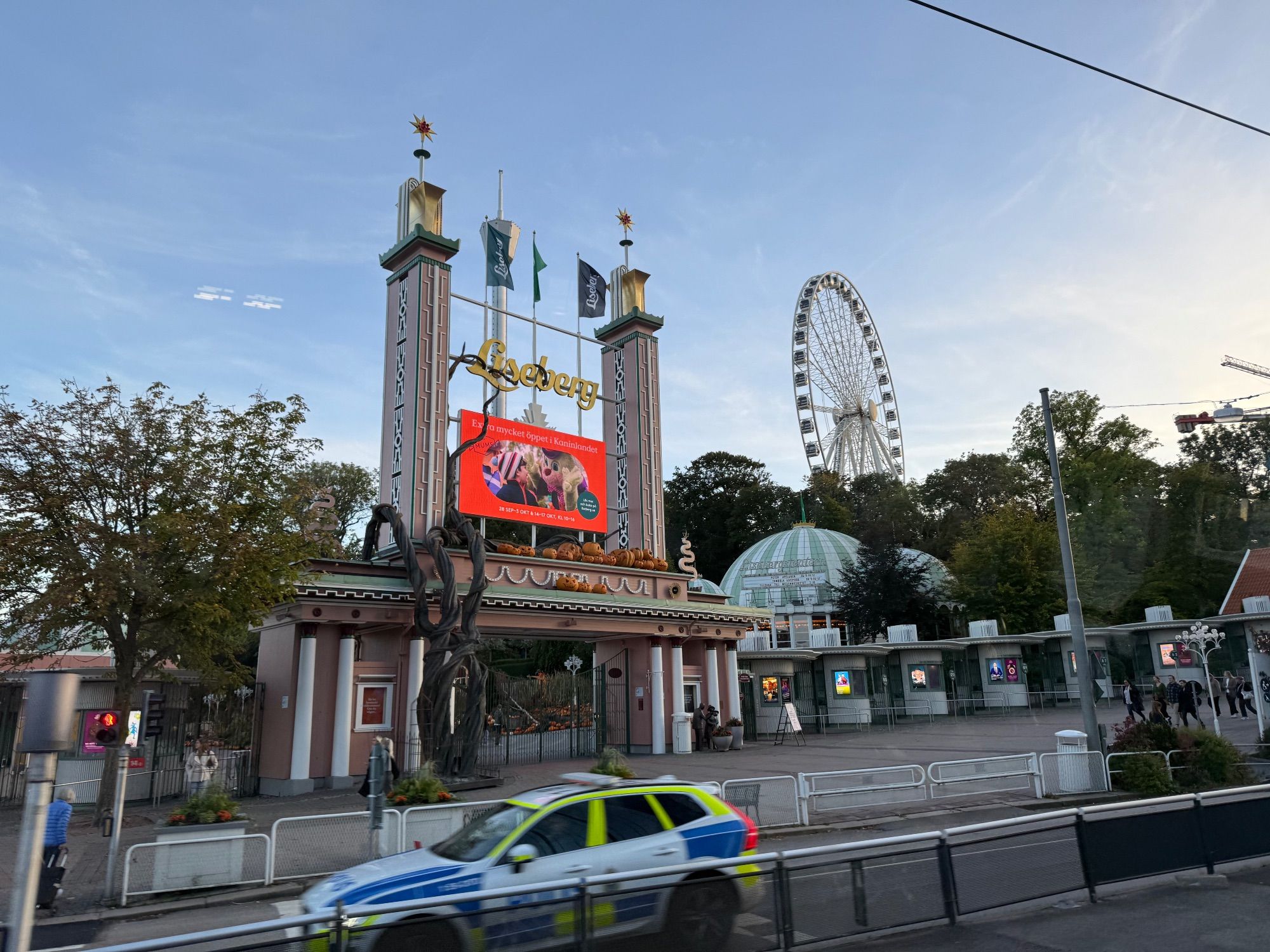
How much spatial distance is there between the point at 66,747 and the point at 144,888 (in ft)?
22.9

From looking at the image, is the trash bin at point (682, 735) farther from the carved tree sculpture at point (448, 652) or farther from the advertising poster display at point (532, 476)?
the carved tree sculpture at point (448, 652)

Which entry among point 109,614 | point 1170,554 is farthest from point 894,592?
point 109,614

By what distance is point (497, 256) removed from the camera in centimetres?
3338

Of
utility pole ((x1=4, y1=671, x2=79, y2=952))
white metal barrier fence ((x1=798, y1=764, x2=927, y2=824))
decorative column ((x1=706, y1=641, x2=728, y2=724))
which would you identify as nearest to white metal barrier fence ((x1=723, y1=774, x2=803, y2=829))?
white metal barrier fence ((x1=798, y1=764, x2=927, y2=824))

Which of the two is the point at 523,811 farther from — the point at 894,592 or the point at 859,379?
the point at 859,379

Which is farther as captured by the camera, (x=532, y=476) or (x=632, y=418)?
(x=632, y=418)

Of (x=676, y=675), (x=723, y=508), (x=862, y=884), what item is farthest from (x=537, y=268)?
(x=723, y=508)

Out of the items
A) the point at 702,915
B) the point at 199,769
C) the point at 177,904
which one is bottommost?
the point at 177,904

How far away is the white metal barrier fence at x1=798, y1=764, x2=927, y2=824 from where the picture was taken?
1531 centimetres

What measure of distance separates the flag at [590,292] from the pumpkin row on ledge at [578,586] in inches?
454

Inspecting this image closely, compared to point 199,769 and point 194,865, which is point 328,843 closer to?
point 194,865

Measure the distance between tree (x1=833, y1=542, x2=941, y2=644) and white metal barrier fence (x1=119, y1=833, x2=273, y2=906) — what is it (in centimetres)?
4741

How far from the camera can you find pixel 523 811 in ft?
28.5

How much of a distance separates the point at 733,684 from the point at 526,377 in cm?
1387
